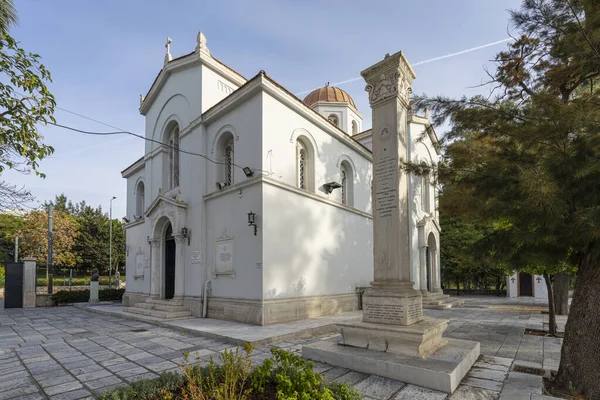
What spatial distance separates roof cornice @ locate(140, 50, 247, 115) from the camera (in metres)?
12.1

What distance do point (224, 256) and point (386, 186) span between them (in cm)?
623

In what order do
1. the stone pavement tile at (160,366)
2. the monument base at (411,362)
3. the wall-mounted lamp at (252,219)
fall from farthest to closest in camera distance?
→ the wall-mounted lamp at (252,219) < the stone pavement tile at (160,366) < the monument base at (411,362)

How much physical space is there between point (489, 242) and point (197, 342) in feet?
19.7

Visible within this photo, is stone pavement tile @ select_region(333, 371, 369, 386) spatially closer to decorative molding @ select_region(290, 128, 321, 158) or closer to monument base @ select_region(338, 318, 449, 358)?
monument base @ select_region(338, 318, 449, 358)

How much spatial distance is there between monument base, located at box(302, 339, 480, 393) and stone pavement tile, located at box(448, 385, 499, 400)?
8 cm

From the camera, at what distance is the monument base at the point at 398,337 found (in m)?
5.03

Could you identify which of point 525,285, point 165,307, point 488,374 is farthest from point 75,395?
point 525,285

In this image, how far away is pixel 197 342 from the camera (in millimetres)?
7570

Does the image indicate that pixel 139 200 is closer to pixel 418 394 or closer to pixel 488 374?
pixel 418 394

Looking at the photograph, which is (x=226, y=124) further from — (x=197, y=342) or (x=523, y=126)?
(x=523, y=126)

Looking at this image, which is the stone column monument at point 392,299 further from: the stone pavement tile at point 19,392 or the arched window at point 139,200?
the arched window at point 139,200

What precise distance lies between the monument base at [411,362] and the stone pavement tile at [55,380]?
138 inches

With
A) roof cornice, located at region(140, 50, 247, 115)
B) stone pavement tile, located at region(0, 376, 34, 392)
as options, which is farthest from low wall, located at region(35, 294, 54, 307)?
stone pavement tile, located at region(0, 376, 34, 392)

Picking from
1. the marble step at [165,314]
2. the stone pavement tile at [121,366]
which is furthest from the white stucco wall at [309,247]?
the stone pavement tile at [121,366]
